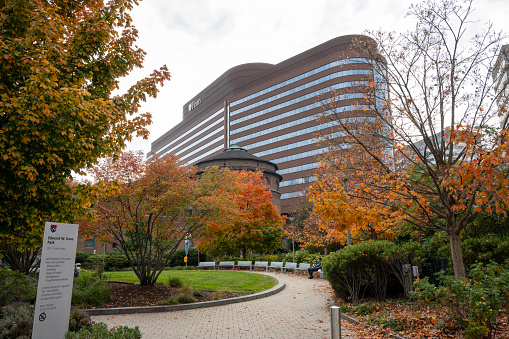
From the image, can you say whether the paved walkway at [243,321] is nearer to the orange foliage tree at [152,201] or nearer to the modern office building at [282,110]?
the orange foliage tree at [152,201]

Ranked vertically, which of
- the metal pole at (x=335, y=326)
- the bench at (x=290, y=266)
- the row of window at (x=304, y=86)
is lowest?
the bench at (x=290, y=266)

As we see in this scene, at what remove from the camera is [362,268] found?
10.5 metres

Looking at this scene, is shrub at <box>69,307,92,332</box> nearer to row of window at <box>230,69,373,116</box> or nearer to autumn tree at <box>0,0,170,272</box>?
autumn tree at <box>0,0,170,272</box>

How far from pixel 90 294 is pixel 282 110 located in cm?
7277

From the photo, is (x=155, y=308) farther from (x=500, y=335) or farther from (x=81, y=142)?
(x=500, y=335)

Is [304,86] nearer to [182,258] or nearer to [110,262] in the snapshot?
[182,258]

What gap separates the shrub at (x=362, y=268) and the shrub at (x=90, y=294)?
7.29 meters

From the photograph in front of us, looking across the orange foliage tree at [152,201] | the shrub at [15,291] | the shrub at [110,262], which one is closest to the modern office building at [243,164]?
the shrub at [110,262]

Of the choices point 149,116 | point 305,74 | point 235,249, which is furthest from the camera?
point 305,74

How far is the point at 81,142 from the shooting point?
20.0 ft

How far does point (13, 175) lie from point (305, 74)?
76.5m

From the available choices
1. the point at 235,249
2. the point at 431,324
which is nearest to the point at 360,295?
the point at 431,324

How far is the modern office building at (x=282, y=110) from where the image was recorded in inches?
2840

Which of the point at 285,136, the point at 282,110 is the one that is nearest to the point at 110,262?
the point at 285,136
